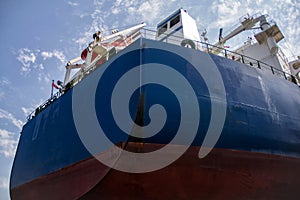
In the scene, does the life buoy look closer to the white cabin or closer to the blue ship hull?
the blue ship hull

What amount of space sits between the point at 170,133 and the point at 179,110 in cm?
59

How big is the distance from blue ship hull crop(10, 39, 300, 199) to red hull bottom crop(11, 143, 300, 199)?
0.41 feet

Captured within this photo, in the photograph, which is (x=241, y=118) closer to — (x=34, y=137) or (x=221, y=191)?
(x=221, y=191)

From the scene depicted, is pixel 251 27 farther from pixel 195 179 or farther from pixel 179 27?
pixel 195 179

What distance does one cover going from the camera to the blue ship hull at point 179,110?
5156mm

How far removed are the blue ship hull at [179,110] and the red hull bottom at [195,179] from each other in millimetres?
124

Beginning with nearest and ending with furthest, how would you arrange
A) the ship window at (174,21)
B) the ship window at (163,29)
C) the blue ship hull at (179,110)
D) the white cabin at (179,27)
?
the blue ship hull at (179,110), the white cabin at (179,27), the ship window at (174,21), the ship window at (163,29)

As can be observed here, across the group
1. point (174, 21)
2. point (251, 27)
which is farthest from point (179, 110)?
point (251, 27)

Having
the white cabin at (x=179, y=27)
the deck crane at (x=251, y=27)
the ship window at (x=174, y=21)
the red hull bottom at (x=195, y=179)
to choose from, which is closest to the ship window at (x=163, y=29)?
the white cabin at (x=179, y=27)

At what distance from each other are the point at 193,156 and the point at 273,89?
396 cm

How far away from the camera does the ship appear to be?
195 inches

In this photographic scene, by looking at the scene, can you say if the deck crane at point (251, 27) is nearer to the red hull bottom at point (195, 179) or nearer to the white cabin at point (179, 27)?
the white cabin at point (179, 27)

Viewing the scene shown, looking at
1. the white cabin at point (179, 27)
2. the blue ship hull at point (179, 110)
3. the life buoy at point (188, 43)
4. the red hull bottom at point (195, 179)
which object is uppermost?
the white cabin at point (179, 27)

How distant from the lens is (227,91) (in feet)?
19.8
